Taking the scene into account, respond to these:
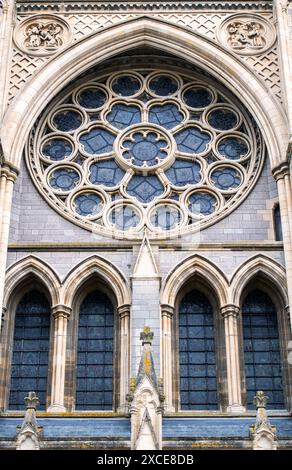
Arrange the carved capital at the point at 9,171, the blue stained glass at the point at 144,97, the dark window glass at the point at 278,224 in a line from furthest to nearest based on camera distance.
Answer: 1. the blue stained glass at the point at 144,97
2. the dark window glass at the point at 278,224
3. the carved capital at the point at 9,171

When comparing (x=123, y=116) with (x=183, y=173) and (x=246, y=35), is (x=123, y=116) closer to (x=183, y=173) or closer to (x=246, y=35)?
(x=183, y=173)

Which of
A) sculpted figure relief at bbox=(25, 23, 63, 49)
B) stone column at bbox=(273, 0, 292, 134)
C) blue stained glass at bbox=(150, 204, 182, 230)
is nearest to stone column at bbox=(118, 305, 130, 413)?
blue stained glass at bbox=(150, 204, 182, 230)

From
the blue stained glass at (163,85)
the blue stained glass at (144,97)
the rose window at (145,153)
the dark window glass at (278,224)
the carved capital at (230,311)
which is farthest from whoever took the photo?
the blue stained glass at (163,85)

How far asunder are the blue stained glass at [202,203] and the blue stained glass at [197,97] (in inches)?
108

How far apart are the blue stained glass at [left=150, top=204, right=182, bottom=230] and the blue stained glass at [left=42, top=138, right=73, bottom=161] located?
2.71 m

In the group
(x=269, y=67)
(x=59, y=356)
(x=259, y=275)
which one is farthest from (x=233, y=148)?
(x=59, y=356)

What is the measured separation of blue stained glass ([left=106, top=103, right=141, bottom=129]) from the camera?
71.5ft

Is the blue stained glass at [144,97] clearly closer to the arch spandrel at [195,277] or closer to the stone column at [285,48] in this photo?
the stone column at [285,48]

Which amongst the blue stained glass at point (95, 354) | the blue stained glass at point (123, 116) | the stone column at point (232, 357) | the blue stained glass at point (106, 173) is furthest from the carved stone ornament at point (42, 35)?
the stone column at point (232, 357)

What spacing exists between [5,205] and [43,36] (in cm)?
534

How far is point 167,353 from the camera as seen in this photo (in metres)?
17.6

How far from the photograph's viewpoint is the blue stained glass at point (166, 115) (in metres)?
21.8
